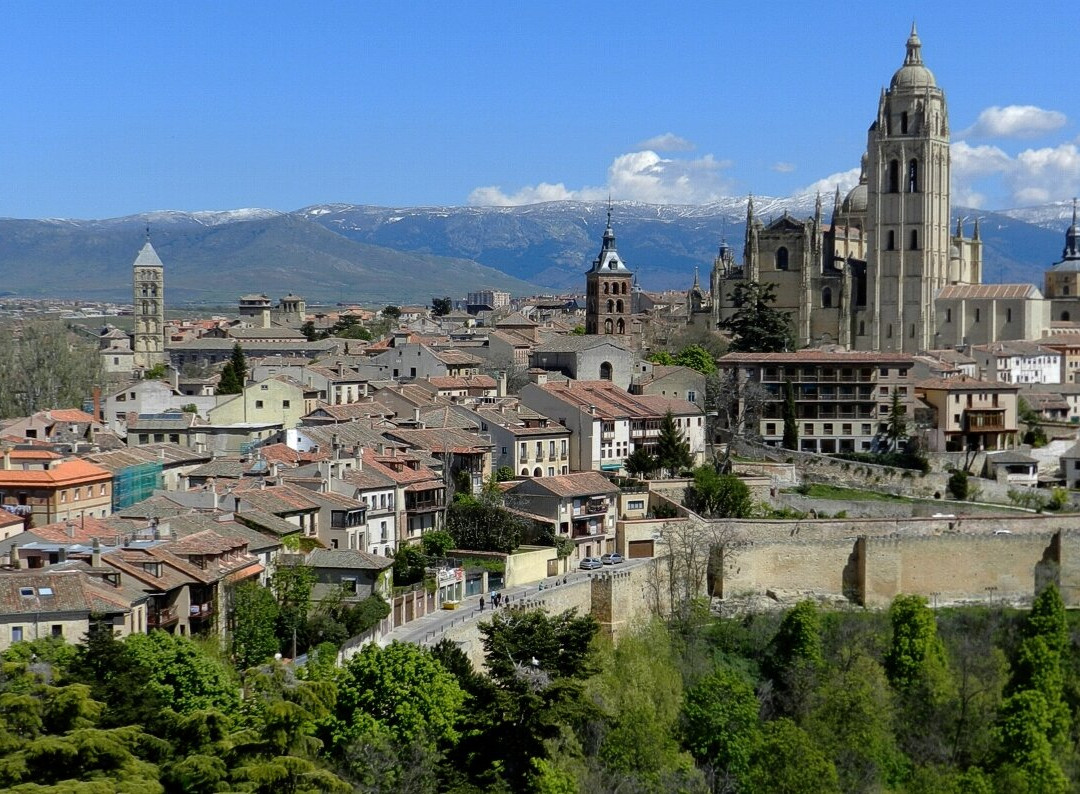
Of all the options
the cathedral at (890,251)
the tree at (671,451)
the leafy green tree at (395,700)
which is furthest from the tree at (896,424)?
the leafy green tree at (395,700)

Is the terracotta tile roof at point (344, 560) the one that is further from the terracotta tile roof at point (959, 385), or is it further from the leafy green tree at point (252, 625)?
the terracotta tile roof at point (959, 385)

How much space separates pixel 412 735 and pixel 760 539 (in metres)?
20.6

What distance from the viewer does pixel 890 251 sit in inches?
3383

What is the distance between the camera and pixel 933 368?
6812 cm

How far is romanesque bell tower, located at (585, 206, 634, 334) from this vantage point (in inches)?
3255

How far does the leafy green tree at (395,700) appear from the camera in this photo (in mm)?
31406

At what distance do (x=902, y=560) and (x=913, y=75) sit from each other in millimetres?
39322

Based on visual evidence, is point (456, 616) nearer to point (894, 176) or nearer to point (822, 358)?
point (822, 358)

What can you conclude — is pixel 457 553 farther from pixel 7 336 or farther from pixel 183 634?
pixel 7 336

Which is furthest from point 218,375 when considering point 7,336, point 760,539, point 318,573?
point 318,573

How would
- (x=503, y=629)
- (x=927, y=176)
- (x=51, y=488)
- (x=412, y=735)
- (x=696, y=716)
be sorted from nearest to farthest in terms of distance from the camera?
(x=412, y=735)
(x=503, y=629)
(x=696, y=716)
(x=51, y=488)
(x=927, y=176)

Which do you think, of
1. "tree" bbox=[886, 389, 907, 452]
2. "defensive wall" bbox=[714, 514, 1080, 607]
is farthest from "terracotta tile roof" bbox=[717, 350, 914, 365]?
"defensive wall" bbox=[714, 514, 1080, 607]

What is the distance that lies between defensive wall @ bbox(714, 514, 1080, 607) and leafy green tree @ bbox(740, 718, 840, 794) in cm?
1258

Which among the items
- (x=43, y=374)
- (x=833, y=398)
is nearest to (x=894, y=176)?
(x=833, y=398)
